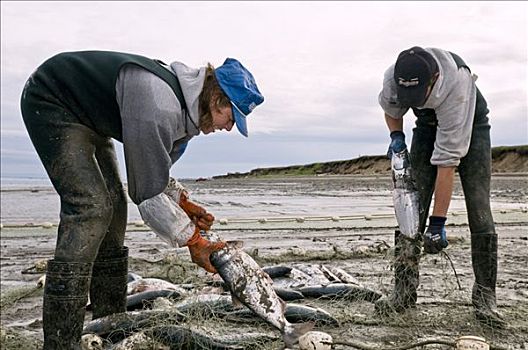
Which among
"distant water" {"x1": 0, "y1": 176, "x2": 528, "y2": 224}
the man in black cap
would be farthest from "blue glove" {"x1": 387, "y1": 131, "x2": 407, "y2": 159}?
"distant water" {"x1": 0, "y1": 176, "x2": 528, "y2": 224}

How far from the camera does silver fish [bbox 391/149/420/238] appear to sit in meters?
4.88

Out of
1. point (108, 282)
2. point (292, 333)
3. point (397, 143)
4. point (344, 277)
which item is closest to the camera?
point (292, 333)

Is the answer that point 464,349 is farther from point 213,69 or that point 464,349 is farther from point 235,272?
point 213,69

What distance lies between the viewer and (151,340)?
409cm

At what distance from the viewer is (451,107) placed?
15.1ft

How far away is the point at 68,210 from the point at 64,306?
0.57 m

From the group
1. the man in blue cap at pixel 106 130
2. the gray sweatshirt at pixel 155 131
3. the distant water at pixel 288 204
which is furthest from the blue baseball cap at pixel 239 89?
the distant water at pixel 288 204

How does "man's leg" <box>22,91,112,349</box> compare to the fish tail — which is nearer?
"man's leg" <box>22,91,112,349</box>

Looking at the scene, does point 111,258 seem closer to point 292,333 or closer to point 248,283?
point 248,283

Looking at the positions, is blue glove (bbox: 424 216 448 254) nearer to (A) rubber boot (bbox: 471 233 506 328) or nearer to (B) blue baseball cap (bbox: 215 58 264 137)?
(A) rubber boot (bbox: 471 233 506 328)

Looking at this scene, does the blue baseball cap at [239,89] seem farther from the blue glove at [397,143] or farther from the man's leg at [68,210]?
the blue glove at [397,143]

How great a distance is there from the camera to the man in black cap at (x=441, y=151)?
4.55 metres

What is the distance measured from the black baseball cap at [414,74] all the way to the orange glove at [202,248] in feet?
5.93

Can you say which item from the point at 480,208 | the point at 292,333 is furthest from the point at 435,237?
the point at 292,333
